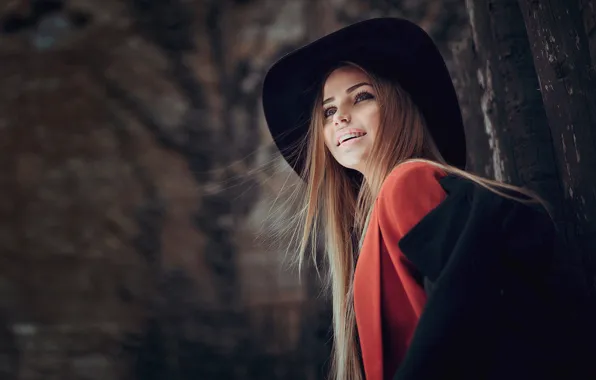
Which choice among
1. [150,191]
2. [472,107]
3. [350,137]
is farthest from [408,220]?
[150,191]

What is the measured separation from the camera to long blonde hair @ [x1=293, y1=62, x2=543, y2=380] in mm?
1183

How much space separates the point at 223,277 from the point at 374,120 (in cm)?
357

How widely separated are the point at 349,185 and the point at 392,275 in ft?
1.66

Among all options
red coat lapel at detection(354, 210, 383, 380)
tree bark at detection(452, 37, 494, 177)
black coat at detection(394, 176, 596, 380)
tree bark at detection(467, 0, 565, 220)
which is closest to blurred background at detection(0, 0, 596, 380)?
tree bark at detection(452, 37, 494, 177)

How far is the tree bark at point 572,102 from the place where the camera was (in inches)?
41.8

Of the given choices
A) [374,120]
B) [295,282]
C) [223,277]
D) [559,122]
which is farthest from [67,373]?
[559,122]

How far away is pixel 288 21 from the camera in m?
4.78

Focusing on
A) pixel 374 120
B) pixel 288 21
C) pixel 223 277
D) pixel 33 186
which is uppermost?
pixel 288 21

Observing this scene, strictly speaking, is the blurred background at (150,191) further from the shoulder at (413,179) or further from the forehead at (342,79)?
the shoulder at (413,179)

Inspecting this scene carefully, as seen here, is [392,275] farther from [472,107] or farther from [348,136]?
[472,107]

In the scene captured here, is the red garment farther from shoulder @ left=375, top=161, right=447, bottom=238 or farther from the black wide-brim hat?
the black wide-brim hat

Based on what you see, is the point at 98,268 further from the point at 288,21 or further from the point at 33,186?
the point at 288,21

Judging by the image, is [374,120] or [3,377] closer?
[374,120]

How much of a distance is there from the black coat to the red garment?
0.06 meters
